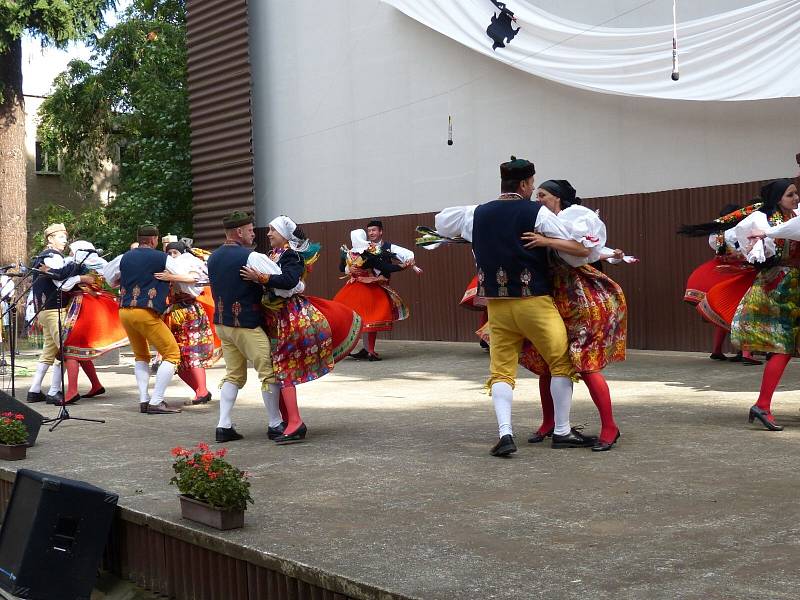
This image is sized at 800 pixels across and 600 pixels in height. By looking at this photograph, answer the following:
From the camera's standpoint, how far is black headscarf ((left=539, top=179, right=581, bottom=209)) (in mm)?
6281

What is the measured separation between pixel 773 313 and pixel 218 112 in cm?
1333

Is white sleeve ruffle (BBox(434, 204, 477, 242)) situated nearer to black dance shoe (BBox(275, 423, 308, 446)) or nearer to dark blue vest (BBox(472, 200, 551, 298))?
dark blue vest (BBox(472, 200, 551, 298))

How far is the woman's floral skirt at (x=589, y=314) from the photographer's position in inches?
233

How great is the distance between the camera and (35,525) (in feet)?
14.8

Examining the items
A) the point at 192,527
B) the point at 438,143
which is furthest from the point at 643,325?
the point at 192,527

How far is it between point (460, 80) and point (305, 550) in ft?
34.7

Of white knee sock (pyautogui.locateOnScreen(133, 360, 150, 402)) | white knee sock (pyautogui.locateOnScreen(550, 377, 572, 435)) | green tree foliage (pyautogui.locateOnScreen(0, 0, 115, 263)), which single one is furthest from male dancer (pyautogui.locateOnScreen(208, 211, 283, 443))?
green tree foliage (pyautogui.locateOnScreen(0, 0, 115, 263))

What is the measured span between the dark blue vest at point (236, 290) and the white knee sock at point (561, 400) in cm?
199

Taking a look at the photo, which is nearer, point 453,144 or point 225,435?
point 225,435

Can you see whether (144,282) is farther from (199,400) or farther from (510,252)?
(510,252)

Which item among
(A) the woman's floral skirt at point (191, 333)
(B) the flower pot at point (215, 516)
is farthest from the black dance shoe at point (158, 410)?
(B) the flower pot at point (215, 516)

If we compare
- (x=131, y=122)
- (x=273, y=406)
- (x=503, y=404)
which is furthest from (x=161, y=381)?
(x=131, y=122)

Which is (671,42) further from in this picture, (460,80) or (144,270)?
(144,270)

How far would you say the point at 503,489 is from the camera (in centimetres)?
498
